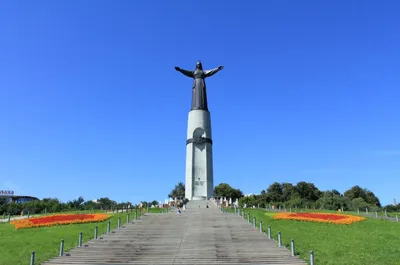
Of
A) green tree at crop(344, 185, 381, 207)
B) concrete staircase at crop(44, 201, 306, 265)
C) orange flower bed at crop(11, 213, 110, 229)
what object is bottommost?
concrete staircase at crop(44, 201, 306, 265)

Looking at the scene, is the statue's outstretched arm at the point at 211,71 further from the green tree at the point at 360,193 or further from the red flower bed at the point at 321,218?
the green tree at the point at 360,193

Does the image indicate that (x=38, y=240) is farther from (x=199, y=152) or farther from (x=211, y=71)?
(x=211, y=71)

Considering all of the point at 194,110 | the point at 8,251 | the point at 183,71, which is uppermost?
the point at 183,71

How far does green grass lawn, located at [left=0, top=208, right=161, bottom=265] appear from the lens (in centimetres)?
1706

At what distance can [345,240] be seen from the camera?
1959cm

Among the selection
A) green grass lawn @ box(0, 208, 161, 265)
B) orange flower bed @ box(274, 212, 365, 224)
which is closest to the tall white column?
orange flower bed @ box(274, 212, 365, 224)

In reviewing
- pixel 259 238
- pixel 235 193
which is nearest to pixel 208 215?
pixel 259 238

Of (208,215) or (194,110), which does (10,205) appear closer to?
(194,110)

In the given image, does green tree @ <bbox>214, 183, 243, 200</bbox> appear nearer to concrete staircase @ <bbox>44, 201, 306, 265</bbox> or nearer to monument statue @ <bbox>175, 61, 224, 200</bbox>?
monument statue @ <bbox>175, 61, 224, 200</bbox>

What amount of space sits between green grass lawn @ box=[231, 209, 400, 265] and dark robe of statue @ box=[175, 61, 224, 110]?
28.9 metres

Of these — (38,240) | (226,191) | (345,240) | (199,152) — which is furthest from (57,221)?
(226,191)

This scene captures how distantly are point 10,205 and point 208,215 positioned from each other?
33173 mm

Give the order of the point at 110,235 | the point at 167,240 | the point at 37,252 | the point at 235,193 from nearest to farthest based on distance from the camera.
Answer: the point at 37,252 → the point at 167,240 → the point at 110,235 → the point at 235,193

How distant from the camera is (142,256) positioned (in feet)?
53.8
